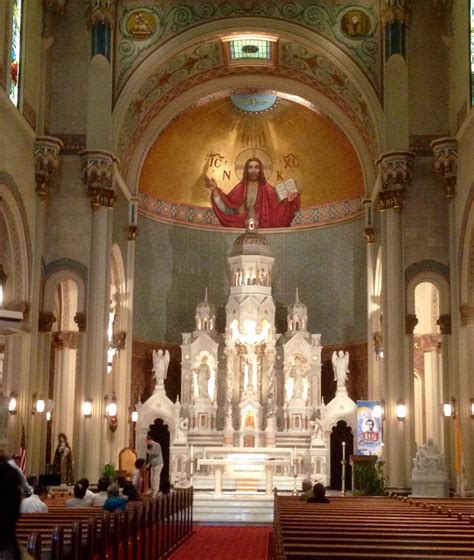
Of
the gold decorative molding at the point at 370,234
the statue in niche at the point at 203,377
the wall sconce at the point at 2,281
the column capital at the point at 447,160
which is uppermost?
the column capital at the point at 447,160

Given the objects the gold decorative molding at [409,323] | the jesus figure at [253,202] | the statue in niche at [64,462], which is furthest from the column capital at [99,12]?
the gold decorative molding at [409,323]

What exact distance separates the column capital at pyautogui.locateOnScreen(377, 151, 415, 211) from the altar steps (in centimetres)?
926

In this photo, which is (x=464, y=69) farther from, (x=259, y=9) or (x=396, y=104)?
(x=259, y=9)

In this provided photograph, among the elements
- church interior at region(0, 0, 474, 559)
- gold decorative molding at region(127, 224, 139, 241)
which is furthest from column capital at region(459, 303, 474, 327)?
gold decorative molding at region(127, 224, 139, 241)

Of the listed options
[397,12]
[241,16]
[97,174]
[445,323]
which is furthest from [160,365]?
[397,12]

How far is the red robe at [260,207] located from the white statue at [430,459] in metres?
17.1

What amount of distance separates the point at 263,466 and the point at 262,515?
660 cm

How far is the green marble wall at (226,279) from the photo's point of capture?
3575 centimetres

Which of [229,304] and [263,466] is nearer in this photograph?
[263,466]

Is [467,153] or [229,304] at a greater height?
[467,153]

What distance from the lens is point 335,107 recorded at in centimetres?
3294

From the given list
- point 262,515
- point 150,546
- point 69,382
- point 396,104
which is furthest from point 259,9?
point 150,546

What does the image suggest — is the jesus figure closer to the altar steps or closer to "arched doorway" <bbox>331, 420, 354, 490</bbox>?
"arched doorway" <bbox>331, 420, 354, 490</bbox>

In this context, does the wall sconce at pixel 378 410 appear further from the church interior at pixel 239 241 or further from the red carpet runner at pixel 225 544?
the red carpet runner at pixel 225 544
